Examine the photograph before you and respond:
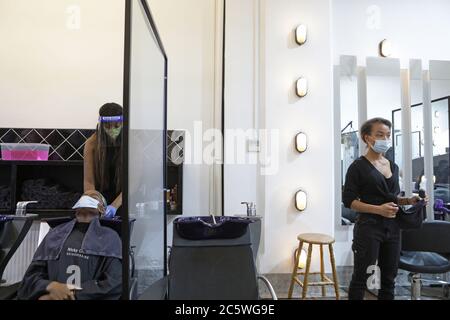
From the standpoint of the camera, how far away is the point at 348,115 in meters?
3.15

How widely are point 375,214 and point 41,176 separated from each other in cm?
272

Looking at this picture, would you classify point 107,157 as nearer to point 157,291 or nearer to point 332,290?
point 157,291

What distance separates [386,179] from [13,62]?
3.29 metres

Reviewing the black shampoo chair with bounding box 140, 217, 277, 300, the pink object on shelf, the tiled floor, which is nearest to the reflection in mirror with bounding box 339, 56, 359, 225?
the tiled floor

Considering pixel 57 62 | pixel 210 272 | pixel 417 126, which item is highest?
pixel 57 62

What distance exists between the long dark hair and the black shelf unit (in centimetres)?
67

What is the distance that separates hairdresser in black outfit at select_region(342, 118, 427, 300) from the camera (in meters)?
1.98

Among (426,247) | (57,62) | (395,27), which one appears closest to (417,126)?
(395,27)

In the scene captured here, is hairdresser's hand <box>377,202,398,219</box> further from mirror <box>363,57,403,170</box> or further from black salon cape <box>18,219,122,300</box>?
black salon cape <box>18,219,122,300</box>

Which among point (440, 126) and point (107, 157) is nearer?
point (107, 157)

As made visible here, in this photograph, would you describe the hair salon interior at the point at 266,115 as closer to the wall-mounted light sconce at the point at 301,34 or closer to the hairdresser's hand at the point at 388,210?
the wall-mounted light sconce at the point at 301,34

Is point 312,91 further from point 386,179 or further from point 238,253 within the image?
point 238,253

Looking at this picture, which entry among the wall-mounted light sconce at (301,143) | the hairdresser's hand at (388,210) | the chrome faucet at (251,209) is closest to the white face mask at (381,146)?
the hairdresser's hand at (388,210)
